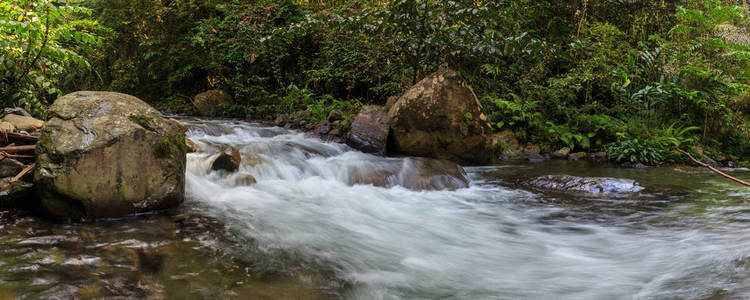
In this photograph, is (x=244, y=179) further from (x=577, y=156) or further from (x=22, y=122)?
(x=577, y=156)

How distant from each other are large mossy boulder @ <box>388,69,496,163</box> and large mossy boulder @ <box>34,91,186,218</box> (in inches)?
154

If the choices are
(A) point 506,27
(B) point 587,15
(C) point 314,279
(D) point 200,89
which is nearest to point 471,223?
(C) point 314,279

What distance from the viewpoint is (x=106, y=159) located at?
10.8 ft

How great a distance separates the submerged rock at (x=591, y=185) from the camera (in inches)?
207

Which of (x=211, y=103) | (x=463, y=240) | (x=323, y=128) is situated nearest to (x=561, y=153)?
(x=323, y=128)

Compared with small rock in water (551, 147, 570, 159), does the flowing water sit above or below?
below

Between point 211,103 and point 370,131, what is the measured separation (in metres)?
6.47

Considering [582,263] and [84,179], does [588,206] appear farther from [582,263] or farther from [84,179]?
[84,179]

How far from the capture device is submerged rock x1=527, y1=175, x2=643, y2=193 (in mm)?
5258

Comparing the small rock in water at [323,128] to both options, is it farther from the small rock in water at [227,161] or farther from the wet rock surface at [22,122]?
the wet rock surface at [22,122]

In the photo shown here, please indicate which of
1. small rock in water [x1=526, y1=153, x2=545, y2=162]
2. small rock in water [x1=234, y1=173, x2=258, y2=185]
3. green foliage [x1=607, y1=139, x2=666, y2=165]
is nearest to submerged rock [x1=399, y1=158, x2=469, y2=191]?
small rock in water [x1=234, y1=173, x2=258, y2=185]

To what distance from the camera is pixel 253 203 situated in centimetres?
423

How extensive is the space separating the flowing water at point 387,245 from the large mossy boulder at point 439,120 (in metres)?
1.47

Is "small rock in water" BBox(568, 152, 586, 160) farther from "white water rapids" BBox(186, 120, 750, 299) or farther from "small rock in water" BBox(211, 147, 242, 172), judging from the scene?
"small rock in water" BBox(211, 147, 242, 172)
